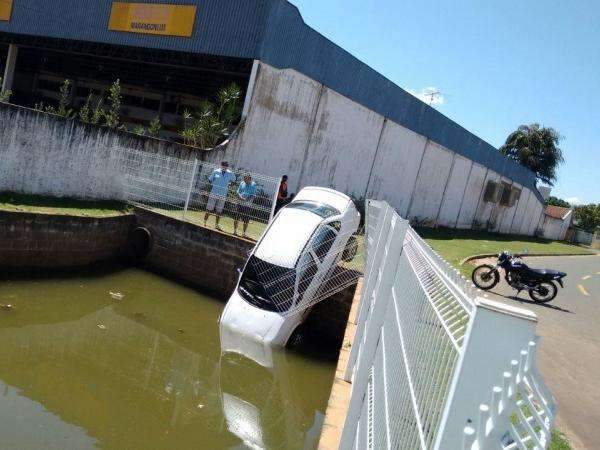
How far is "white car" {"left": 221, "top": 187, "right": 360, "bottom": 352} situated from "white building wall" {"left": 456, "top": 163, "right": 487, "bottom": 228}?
2345 centimetres

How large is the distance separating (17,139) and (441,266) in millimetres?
12012

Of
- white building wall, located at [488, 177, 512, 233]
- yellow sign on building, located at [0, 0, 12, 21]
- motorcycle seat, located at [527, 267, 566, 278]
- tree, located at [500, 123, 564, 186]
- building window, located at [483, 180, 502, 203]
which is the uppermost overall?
tree, located at [500, 123, 564, 186]

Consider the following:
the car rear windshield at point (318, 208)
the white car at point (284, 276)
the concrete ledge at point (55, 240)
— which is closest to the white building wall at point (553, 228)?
the car rear windshield at point (318, 208)

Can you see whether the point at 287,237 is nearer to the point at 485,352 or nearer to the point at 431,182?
the point at 485,352

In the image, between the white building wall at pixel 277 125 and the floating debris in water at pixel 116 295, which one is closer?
the floating debris in water at pixel 116 295

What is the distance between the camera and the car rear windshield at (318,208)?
10.3m

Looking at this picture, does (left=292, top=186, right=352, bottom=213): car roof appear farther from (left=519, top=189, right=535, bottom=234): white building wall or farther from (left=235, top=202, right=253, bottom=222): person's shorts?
(left=519, top=189, right=535, bottom=234): white building wall

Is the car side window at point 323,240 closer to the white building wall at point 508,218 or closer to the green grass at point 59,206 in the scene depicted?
the green grass at point 59,206

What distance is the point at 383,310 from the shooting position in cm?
373

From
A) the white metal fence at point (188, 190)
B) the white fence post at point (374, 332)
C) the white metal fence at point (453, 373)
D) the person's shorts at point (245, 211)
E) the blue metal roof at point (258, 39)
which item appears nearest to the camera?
the white metal fence at point (453, 373)

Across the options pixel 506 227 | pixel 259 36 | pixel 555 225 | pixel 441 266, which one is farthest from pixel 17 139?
pixel 555 225

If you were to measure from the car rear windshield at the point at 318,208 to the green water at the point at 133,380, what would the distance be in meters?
2.78

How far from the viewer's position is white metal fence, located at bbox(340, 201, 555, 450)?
1.13 m

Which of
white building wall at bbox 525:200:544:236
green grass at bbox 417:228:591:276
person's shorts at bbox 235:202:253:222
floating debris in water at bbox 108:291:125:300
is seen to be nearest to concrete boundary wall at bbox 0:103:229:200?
person's shorts at bbox 235:202:253:222
